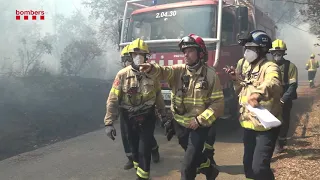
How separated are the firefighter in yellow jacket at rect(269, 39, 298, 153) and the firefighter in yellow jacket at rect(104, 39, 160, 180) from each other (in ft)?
7.17

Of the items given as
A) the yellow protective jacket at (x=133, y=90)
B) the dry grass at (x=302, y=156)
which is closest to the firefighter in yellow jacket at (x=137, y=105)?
the yellow protective jacket at (x=133, y=90)

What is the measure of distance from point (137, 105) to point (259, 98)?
5.50ft

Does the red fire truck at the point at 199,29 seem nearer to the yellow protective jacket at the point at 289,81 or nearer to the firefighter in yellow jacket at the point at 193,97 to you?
the yellow protective jacket at the point at 289,81

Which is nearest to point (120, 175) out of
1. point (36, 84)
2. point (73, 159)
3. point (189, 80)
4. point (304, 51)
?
point (73, 159)

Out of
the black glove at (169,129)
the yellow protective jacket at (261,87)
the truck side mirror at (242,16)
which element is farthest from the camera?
the truck side mirror at (242,16)

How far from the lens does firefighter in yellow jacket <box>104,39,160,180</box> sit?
3670mm

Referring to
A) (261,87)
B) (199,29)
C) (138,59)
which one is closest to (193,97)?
(261,87)

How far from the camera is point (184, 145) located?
3.38 metres

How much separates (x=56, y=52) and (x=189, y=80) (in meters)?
23.3

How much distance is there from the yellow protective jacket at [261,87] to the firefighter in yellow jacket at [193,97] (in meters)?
0.27

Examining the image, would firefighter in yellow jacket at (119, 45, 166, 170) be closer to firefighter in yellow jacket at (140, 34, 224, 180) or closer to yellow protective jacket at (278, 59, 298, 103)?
firefighter in yellow jacket at (140, 34, 224, 180)

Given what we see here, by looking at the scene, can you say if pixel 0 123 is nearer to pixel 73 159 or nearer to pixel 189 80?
pixel 73 159

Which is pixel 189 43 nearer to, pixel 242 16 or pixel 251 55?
pixel 251 55

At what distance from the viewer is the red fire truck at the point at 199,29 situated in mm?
6129
